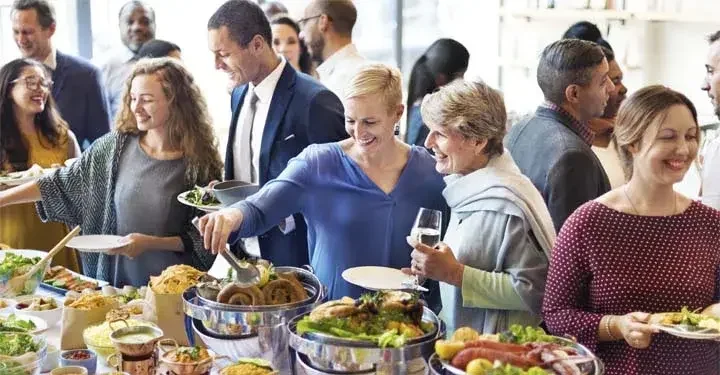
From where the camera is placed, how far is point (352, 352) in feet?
6.51

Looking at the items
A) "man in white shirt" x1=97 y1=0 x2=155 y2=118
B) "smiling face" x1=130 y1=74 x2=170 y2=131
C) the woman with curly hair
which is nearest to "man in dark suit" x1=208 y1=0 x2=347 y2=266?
the woman with curly hair

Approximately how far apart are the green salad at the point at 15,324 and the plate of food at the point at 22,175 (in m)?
1.17

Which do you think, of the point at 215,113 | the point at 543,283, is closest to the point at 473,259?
the point at 543,283

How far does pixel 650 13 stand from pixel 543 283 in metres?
4.16

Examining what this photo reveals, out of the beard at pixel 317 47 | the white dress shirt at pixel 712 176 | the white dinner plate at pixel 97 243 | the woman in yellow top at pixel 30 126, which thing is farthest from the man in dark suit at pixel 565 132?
the woman in yellow top at pixel 30 126

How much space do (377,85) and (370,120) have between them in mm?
92

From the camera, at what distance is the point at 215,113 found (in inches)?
270

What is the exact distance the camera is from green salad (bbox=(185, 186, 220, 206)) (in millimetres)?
3059

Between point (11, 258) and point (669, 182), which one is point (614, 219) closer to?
point (669, 182)

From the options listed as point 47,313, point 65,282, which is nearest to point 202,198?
point 65,282

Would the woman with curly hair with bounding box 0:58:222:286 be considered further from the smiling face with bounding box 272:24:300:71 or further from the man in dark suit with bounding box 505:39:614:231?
the smiling face with bounding box 272:24:300:71

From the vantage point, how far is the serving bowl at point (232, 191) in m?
3.01

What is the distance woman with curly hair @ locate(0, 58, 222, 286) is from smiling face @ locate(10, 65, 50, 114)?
773 mm

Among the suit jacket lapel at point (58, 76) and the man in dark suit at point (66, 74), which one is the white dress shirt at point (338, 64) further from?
the suit jacket lapel at point (58, 76)
